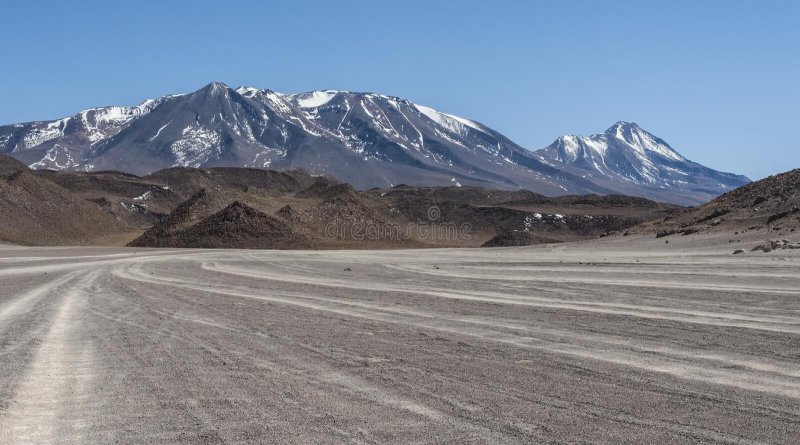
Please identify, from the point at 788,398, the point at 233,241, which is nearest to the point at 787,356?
the point at 788,398

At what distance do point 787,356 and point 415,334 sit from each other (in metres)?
4.92

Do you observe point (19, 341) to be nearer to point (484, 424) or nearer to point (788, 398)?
point (484, 424)

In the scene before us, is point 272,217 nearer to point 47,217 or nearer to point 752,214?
point 47,217

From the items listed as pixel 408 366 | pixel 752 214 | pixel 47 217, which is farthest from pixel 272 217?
pixel 408 366

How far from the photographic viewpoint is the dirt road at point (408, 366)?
6.51 m

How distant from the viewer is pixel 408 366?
9.08m

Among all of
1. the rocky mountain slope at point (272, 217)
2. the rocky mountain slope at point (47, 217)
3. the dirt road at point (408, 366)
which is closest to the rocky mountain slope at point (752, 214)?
the dirt road at point (408, 366)

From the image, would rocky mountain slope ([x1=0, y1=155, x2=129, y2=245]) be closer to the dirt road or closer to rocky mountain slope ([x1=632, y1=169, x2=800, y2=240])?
rocky mountain slope ([x1=632, y1=169, x2=800, y2=240])

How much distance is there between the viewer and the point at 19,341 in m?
11.5

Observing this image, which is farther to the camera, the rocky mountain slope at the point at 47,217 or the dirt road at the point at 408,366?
the rocky mountain slope at the point at 47,217

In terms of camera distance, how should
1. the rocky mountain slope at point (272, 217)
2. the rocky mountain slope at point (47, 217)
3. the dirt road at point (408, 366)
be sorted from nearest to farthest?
the dirt road at point (408, 366)
the rocky mountain slope at point (272, 217)
the rocky mountain slope at point (47, 217)

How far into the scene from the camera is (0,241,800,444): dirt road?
6512 mm

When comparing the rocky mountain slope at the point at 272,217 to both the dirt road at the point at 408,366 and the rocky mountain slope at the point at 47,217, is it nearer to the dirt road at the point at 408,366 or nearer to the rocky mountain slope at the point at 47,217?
the rocky mountain slope at the point at 47,217

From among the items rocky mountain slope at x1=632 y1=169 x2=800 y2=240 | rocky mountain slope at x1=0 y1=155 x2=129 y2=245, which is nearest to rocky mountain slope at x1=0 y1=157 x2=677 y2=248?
rocky mountain slope at x1=0 y1=155 x2=129 y2=245
